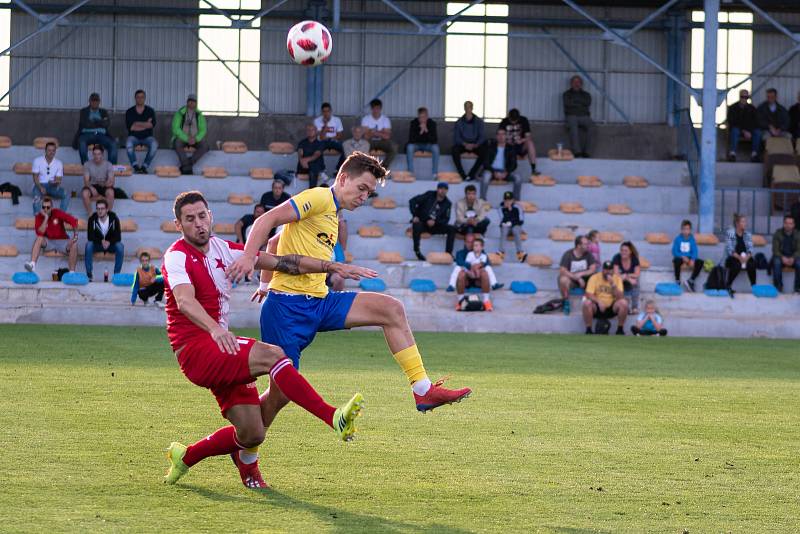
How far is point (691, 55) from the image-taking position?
95.5 ft

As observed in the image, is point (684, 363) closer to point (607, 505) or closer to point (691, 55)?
point (607, 505)

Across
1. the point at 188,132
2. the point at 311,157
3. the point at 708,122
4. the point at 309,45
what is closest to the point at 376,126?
the point at 311,157

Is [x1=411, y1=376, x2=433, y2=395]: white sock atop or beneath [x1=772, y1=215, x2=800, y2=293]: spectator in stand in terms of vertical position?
beneath

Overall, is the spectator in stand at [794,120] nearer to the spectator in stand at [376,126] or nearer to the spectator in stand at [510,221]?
the spectator in stand at [510,221]

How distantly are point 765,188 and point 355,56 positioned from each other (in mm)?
9761

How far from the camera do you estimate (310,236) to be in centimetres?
729

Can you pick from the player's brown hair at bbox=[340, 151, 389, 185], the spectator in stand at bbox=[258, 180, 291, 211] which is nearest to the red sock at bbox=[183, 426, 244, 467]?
the player's brown hair at bbox=[340, 151, 389, 185]

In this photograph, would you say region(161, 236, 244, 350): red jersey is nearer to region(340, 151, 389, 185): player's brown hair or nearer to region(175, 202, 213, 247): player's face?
region(175, 202, 213, 247): player's face

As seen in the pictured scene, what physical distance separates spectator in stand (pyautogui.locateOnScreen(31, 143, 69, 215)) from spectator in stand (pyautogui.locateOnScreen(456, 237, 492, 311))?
25.8ft

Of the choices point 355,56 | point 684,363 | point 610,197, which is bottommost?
point 684,363

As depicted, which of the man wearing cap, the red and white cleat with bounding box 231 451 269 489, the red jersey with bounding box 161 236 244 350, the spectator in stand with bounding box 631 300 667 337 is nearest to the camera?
the red jersey with bounding box 161 236 244 350

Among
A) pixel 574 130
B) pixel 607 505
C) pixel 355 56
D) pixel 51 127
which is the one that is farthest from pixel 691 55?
pixel 607 505

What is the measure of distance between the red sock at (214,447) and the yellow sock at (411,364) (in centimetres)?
107

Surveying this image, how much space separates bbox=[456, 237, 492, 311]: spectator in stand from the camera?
824 inches
